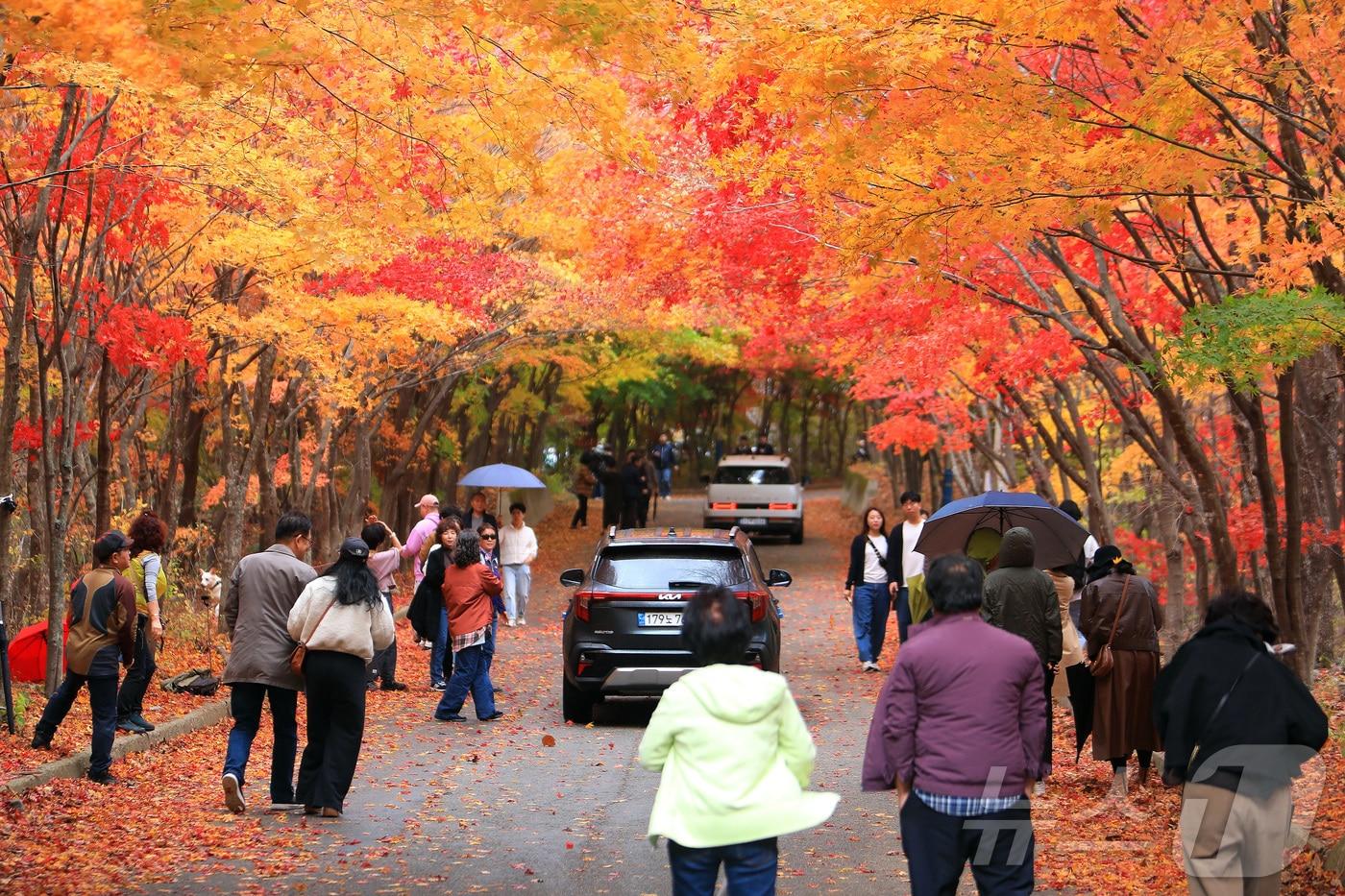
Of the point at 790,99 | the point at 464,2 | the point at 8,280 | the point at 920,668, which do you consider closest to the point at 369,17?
the point at 464,2

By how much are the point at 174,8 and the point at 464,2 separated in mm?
1561

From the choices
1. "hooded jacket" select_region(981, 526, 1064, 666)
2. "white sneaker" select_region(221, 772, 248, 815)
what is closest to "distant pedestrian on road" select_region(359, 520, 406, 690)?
"white sneaker" select_region(221, 772, 248, 815)

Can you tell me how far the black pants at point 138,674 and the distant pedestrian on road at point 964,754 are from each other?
24.4 feet

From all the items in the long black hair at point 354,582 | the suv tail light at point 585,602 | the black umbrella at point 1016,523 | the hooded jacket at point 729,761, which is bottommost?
the suv tail light at point 585,602

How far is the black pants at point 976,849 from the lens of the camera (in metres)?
5.13

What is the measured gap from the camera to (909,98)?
8.91 m

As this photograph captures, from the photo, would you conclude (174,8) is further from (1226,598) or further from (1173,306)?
(1173,306)

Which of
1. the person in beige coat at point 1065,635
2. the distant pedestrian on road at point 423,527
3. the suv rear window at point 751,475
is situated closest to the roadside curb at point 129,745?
the distant pedestrian on road at point 423,527

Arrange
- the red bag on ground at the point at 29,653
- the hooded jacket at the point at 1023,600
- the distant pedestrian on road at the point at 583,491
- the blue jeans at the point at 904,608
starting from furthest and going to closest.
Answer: the distant pedestrian on road at the point at 583,491
the blue jeans at the point at 904,608
the red bag on ground at the point at 29,653
the hooded jacket at the point at 1023,600

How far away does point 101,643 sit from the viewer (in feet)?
31.3

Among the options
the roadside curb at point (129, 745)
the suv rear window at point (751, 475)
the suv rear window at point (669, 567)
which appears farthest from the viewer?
the suv rear window at point (751, 475)

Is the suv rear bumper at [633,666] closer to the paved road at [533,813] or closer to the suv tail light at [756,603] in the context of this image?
the suv tail light at [756,603]

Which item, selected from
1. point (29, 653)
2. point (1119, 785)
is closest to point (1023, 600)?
point (1119, 785)

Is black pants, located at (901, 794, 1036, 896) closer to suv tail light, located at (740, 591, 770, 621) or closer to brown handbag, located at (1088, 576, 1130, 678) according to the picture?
brown handbag, located at (1088, 576, 1130, 678)
